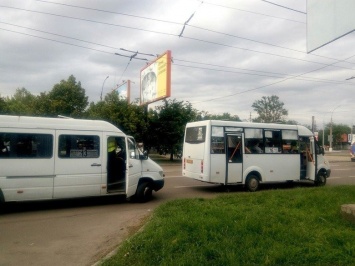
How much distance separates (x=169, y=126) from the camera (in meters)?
30.0

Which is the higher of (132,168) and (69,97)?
(69,97)

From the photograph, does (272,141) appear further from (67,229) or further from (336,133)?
(336,133)

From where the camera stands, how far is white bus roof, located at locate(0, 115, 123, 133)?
863cm

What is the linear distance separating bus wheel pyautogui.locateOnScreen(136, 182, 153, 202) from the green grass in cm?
204

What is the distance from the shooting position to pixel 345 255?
4.81m

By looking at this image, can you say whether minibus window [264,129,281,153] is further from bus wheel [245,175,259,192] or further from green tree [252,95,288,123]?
green tree [252,95,288,123]

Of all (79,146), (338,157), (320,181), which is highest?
(79,146)

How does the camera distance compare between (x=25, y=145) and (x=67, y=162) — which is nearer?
(x=25, y=145)

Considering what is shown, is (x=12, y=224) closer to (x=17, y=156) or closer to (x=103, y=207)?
(x=17, y=156)

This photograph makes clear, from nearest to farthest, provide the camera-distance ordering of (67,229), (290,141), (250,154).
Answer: (67,229) < (250,154) < (290,141)

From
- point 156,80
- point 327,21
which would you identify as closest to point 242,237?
Result: point 327,21

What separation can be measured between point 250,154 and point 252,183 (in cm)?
114

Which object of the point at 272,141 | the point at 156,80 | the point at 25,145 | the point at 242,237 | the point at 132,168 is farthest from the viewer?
the point at 156,80

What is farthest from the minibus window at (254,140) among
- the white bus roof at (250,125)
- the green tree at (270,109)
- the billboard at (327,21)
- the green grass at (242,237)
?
the green tree at (270,109)
